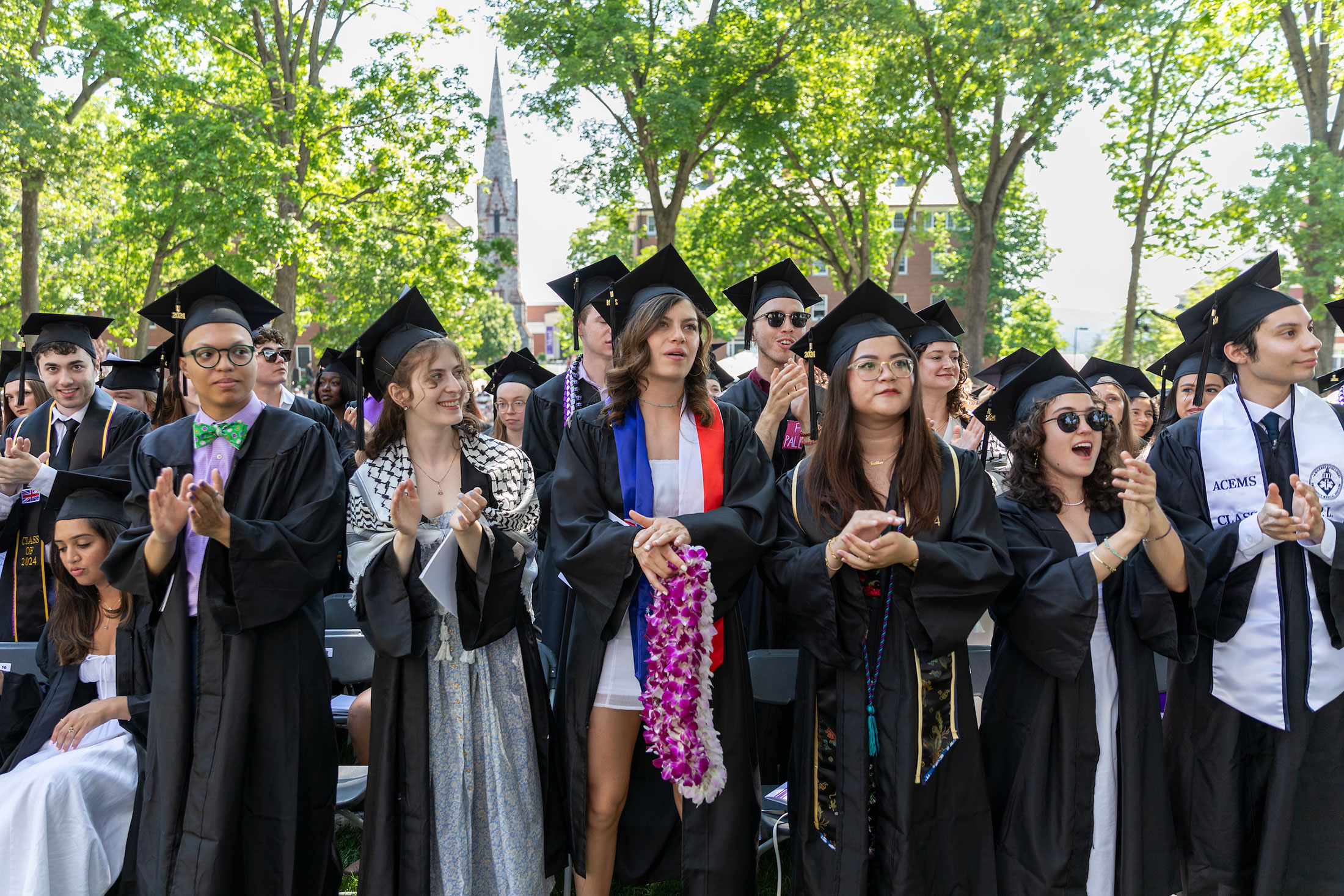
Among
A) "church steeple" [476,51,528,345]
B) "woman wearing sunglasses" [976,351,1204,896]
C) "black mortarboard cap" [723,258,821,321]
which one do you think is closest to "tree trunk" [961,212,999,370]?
"black mortarboard cap" [723,258,821,321]

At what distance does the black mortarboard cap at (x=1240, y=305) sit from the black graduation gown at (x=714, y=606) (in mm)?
2011

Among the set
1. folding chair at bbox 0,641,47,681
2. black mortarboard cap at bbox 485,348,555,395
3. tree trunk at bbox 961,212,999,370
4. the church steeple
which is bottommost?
folding chair at bbox 0,641,47,681

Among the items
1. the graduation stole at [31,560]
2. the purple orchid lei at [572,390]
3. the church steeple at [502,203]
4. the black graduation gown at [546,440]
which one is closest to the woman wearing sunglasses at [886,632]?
the black graduation gown at [546,440]

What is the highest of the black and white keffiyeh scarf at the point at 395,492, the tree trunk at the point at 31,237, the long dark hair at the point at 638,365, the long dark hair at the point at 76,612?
the tree trunk at the point at 31,237

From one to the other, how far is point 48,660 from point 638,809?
2.64 metres

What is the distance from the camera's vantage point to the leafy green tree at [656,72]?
14539 millimetres

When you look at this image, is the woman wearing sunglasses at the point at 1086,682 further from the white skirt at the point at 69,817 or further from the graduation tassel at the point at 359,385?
the white skirt at the point at 69,817

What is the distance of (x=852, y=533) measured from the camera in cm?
290

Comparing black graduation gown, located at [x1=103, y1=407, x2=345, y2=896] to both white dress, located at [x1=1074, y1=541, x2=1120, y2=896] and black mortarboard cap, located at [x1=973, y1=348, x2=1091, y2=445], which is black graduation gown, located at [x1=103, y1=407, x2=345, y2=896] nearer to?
black mortarboard cap, located at [x1=973, y1=348, x2=1091, y2=445]

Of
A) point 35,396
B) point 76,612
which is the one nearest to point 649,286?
point 76,612

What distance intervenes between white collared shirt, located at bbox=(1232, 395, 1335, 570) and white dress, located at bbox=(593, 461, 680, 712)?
85.9 inches

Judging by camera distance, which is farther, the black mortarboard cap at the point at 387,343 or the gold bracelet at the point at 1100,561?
the black mortarboard cap at the point at 387,343

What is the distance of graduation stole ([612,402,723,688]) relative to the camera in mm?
3260

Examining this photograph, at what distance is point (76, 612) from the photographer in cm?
383
